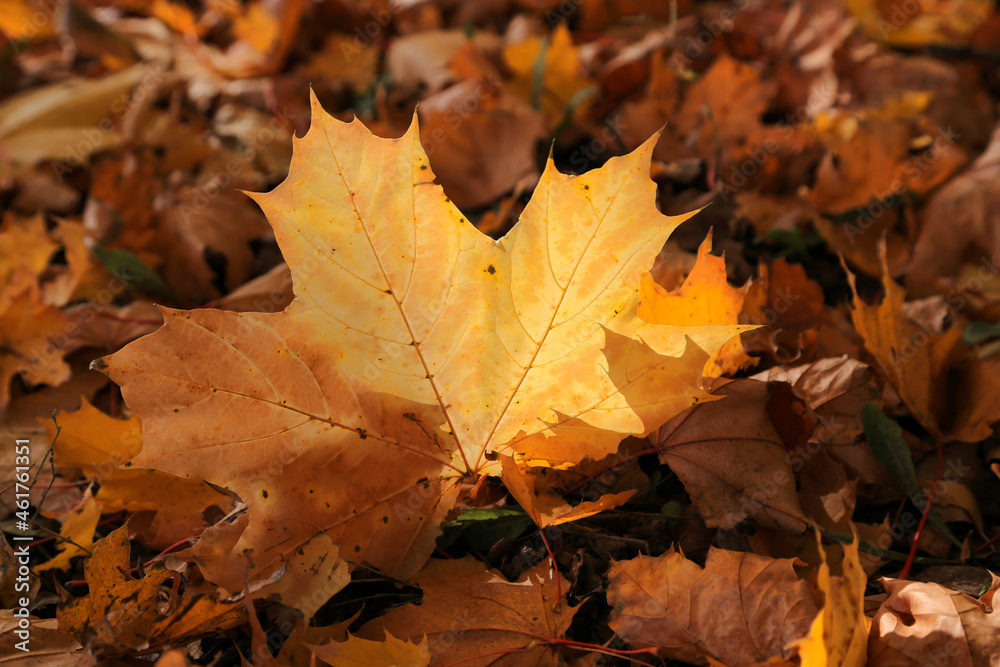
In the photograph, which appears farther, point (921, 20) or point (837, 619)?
point (921, 20)

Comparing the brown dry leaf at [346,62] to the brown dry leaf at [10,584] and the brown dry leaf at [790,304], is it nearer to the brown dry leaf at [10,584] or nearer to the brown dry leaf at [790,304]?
the brown dry leaf at [790,304]

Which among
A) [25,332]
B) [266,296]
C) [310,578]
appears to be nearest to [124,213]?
[25,332]

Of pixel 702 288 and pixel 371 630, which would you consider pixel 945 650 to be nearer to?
pixel 702 288

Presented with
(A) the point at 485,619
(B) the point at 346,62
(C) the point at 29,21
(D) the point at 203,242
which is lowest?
(A) the point at 485,619

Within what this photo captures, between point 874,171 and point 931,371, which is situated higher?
point 874,171

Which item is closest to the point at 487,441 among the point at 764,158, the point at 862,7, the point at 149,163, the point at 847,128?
the point at 764,158

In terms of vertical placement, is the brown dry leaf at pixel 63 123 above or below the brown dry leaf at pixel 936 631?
above

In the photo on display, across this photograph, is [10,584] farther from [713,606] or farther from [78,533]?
[713,606]

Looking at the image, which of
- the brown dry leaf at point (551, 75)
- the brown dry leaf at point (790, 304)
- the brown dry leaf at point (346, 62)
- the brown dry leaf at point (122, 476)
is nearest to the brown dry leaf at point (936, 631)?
the brown dry leaf at point (790, 304)
